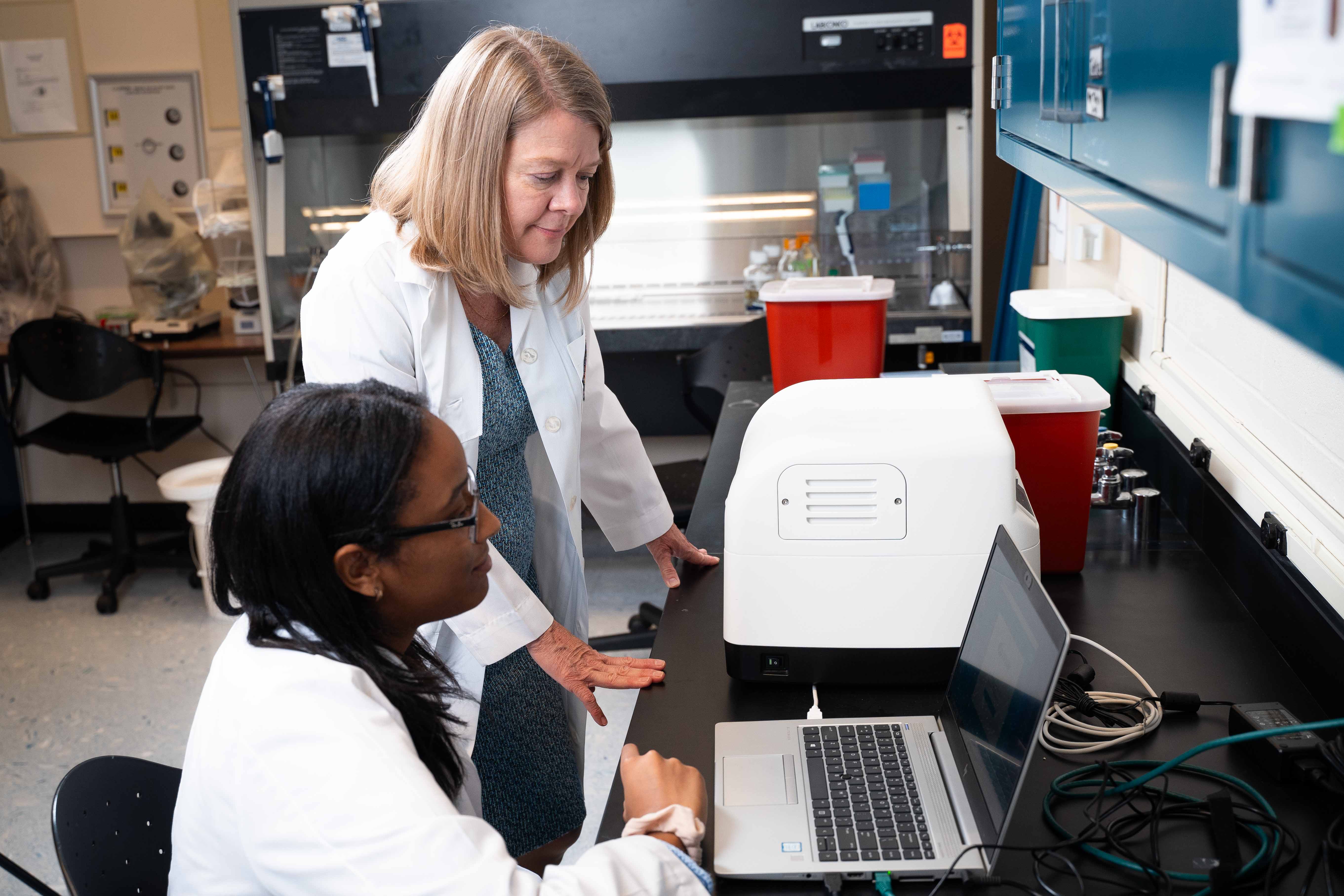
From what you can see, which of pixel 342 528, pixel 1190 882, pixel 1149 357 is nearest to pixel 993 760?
pixel 1190 882

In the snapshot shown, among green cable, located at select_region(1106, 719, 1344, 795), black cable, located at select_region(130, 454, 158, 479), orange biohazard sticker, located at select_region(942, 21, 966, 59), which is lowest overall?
black cable, located at select_region(130, 454, 158, 479)

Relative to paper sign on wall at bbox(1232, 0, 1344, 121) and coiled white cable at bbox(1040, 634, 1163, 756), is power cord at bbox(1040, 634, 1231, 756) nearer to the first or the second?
coiled white cable at bbox(1040, 634, 1163, 756)

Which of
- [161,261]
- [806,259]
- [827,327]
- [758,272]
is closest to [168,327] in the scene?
[161,261]

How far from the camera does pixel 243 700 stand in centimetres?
87

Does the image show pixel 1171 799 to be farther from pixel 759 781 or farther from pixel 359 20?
→ pixel 359 20

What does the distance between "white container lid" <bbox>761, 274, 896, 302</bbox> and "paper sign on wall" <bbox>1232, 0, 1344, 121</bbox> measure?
1620 mm

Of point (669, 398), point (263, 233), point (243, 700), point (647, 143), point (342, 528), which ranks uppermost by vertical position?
point (647, 143)

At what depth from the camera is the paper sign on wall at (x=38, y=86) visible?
398 cm

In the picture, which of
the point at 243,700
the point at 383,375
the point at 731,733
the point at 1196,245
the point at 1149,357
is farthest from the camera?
the point at 1149,357

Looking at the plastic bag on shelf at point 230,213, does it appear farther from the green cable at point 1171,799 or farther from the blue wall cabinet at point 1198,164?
the green cable at point 1171,799

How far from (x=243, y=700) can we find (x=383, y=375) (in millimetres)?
574

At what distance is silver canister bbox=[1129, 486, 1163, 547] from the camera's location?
163 cm

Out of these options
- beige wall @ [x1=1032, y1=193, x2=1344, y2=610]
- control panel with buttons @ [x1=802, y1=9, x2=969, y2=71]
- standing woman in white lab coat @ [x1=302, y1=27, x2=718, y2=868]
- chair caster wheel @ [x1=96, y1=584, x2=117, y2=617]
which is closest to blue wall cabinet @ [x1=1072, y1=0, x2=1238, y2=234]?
beige wall @ [x1=1032, y1=193, x2=1344, y2=610]

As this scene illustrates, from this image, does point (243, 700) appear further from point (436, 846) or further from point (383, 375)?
point (383, 375)
